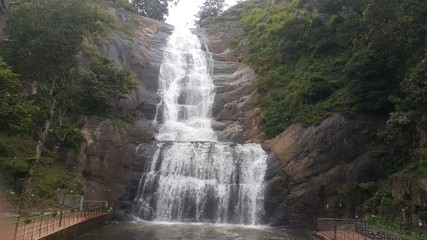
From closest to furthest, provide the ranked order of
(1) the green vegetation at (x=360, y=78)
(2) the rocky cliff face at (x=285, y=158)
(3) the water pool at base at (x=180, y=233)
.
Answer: (3) the water pool at base at (x=180, y=233) → (1) the green vegetation at (x=360, y=78) → (2) the rocky cliff face at (x=285, y=158)

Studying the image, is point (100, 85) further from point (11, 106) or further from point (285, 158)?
point (285, 158)

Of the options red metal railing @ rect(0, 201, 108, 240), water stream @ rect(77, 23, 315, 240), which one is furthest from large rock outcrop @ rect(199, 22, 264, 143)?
red metal railing @ rect(0, 201, 108, 240)

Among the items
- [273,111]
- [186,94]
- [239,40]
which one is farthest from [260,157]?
[239,40]

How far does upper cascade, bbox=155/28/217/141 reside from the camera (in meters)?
37.4

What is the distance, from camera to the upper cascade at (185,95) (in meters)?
37.4

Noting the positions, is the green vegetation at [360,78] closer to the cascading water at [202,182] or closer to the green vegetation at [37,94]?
the cascading water at [202,182]

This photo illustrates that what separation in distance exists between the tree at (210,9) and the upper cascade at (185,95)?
36.3 m

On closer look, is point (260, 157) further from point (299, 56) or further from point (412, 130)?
point (299, 56)

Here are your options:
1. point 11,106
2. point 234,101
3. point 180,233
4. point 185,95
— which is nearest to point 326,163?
point 180,233

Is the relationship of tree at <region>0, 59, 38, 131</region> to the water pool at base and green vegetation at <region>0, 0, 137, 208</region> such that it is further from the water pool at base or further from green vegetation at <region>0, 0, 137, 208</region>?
the water pool at base

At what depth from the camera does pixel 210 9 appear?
3563 inches

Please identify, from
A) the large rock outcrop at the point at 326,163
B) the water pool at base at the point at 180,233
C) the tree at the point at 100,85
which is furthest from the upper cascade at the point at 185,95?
the water pool at base at the point at 180,233

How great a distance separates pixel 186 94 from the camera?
143 feet

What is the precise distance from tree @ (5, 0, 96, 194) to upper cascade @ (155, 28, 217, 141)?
43.8 feet
